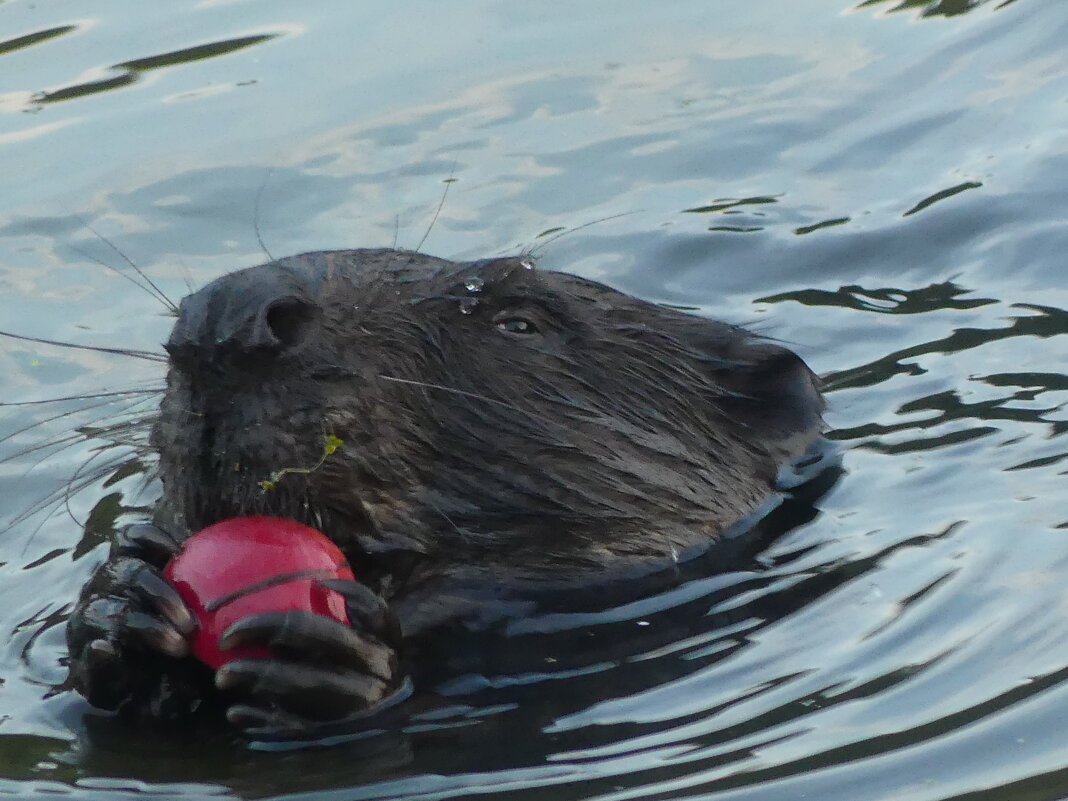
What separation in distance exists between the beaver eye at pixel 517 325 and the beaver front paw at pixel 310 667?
1019 mm

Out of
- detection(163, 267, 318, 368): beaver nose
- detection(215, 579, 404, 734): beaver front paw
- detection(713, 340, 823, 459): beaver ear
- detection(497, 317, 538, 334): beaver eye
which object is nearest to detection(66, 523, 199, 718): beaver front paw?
detection(215, 579, 404, 734): beaver front paw

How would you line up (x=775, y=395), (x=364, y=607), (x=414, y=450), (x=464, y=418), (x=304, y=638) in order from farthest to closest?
(x=775, y=395) → (x=464, y=418) → (x=414, y=450) → (x=364, y=607) → (x=304, y=638)

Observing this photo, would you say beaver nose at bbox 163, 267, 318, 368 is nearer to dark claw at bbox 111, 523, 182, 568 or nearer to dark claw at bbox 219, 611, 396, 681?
dark claw at bbox 111, 523, 182, 568

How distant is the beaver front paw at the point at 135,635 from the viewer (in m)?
3.57

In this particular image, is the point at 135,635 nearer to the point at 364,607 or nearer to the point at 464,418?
the point at 364,607

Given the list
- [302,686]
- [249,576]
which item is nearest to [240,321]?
[249,576]

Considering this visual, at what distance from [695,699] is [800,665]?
25 cm

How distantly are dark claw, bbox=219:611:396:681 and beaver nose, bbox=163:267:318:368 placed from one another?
50 cm

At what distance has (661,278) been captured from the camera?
6859mm

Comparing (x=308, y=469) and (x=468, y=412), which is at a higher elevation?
(x=308, y=469)

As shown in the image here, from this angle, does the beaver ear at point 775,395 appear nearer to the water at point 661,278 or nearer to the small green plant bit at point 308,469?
the water at point 661,278

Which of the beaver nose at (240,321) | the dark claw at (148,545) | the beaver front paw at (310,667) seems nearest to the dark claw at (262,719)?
the beaver front paw at (310,667)

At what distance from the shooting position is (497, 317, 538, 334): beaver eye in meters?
4.53

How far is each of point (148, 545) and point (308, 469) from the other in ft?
1.14
